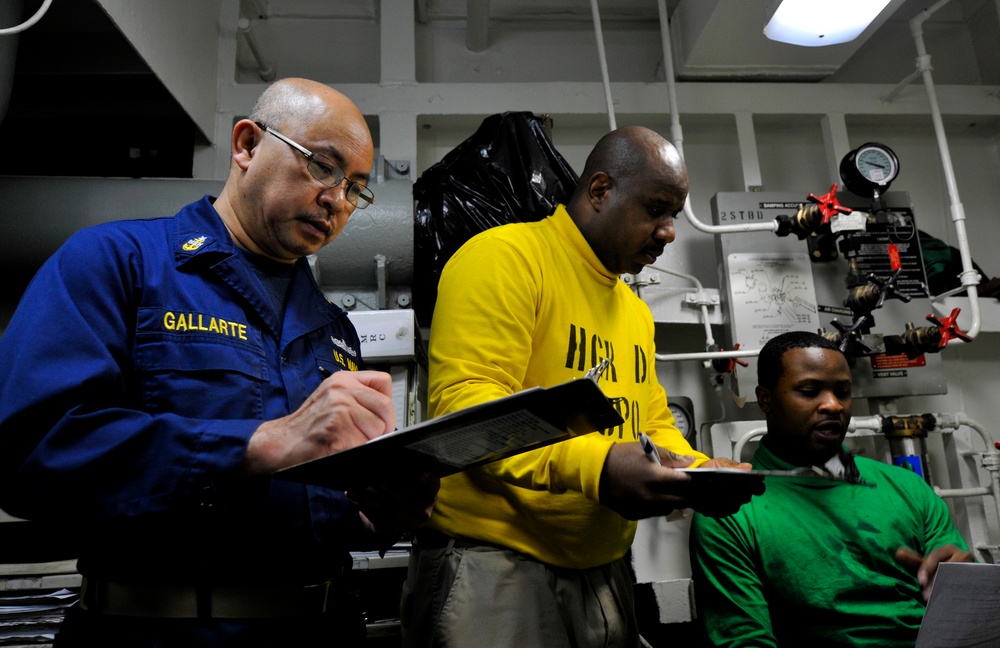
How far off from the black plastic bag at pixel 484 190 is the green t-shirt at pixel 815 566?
1.07 m

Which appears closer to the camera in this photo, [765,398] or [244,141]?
[244,141]

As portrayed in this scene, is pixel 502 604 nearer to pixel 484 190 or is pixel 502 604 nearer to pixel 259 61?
pixel 484 190

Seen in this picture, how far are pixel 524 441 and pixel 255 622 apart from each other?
1.33 feet

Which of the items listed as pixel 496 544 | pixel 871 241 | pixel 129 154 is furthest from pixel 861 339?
pixel 129 154

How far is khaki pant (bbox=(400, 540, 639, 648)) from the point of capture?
48.1 inches

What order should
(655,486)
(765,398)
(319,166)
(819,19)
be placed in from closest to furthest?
(655,486) < (319,166) < (765,398) < (819,19)

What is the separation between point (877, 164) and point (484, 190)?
1.60 metres

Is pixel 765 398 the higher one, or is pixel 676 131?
pixel 676 131

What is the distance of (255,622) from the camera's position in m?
0.90

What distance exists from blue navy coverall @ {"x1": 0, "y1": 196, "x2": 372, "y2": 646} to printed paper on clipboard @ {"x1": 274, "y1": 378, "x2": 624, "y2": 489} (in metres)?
0.11

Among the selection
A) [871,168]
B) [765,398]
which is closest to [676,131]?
[871,168]

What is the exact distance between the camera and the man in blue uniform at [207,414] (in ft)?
2.58

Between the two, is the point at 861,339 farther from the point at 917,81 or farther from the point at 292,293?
the point at 292,293

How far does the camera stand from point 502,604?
1230mm
